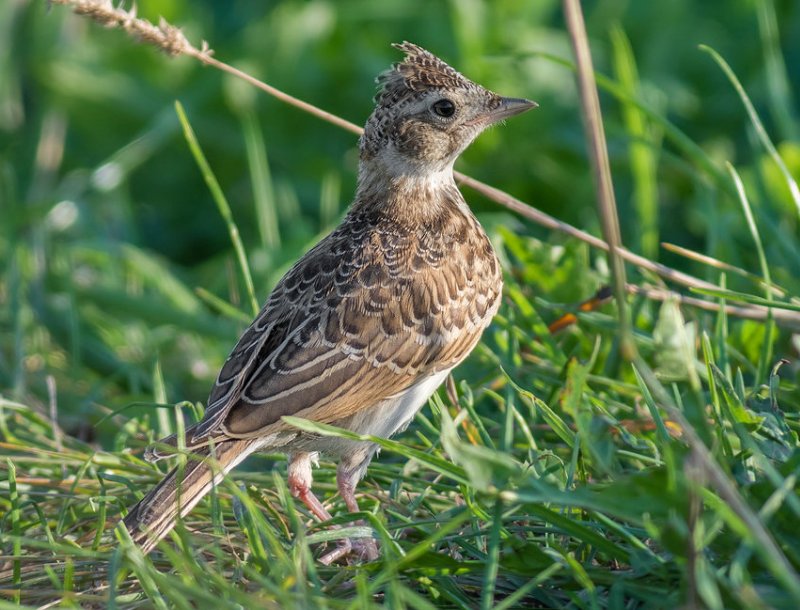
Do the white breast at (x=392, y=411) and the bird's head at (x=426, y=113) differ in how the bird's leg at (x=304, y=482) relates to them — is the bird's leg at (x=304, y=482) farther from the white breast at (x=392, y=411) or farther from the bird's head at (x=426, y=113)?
the bird's head at (x=426, y=113)

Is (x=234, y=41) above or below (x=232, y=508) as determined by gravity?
above

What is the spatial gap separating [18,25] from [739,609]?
781 centimetres

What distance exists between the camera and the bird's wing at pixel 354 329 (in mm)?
4168

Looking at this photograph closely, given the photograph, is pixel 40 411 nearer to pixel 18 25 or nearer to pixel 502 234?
pixel 502 234

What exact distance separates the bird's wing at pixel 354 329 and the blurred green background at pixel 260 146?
5.11 feet

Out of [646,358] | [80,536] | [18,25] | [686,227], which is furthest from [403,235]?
[18,25]

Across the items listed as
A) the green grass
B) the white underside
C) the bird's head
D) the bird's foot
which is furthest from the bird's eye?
the bird's foot

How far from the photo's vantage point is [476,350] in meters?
5.01

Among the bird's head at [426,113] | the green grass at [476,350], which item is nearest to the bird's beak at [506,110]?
the bird's head at [426,113]

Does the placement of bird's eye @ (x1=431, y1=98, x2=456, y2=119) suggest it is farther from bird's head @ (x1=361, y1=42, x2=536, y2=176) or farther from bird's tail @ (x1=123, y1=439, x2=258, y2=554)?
bird's tail @ (x1=123, y1=439, x2=258, y2=554)

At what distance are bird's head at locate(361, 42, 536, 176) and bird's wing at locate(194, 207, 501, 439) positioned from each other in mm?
385

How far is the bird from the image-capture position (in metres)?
4.07

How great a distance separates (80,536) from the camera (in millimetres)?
4137

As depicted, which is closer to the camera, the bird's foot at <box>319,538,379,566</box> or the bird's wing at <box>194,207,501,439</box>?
the bird's foot at <box>319,538,379,566</box>
